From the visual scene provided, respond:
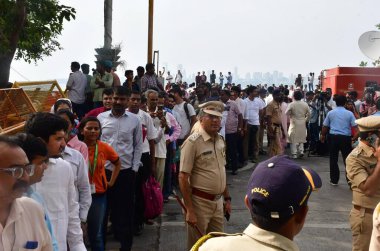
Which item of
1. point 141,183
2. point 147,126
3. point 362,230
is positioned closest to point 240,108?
point 147,126

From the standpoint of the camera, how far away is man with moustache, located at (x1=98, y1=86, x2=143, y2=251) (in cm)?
646

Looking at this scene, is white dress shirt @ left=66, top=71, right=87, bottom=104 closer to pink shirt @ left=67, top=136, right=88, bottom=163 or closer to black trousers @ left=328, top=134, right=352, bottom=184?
black trousers @ left=328, top=134, right=352, bottom=184

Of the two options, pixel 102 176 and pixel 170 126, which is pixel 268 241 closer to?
pixel 102 176

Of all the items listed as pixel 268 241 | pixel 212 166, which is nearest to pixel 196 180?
pixel 212 166

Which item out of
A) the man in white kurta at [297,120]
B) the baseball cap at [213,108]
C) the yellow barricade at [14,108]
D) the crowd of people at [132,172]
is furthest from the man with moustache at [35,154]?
the man in white kurta at [297,120]

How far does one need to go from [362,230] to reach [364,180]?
421 millimetres

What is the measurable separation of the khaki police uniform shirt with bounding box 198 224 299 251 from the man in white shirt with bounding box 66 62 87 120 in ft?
34.4

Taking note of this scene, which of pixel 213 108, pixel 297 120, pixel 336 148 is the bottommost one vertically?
pixel 336 148

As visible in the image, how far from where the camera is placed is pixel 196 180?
17.5 ft

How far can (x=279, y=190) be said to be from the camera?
2258mm

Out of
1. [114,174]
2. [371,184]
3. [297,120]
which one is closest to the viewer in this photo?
[371,184]

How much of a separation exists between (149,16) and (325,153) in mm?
6128

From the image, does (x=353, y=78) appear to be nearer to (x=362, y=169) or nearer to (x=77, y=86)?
(x=77, y=86)

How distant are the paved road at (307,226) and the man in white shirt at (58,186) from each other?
2.91m
